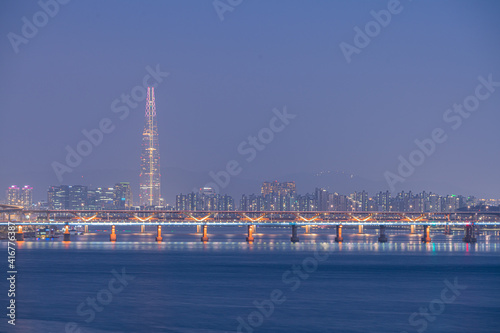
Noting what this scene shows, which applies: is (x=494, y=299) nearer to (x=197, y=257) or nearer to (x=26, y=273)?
(x=26, y=273)

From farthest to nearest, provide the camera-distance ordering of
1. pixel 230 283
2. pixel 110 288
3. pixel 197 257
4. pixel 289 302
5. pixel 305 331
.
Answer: pixel 197 257, pixel 230 283, pixel 110 288, pixel 289 302, pixel 305 331

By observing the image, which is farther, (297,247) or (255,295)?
(297,247)

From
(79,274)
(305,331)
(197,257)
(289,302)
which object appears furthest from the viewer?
(197,257)

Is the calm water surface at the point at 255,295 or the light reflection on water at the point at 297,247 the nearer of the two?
the calm water surface at the point at 255,295

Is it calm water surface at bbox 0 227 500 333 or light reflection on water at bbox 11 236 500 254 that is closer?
calm water surface at bbox 0 227 500 333

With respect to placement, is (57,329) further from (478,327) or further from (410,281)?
(410,281)

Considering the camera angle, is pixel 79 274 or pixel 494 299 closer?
pixel 494 299

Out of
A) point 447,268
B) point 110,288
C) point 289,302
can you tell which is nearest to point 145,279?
point 110,288

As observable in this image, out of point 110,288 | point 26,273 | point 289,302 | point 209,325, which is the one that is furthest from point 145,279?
point 209,325
